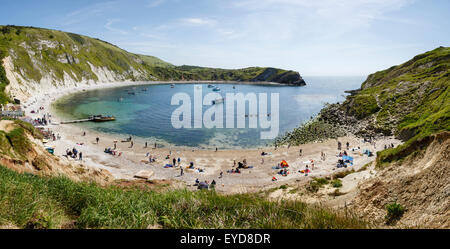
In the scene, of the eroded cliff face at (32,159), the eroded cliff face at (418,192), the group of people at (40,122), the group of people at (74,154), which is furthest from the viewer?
the group of people at (40,122)

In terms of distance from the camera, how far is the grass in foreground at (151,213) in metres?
5.94

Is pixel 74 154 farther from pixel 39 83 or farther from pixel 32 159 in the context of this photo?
pixel 39 83

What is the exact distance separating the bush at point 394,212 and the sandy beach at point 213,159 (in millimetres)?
18401

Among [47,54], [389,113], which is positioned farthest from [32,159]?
[47,54]

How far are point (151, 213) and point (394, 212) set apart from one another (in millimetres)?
10857

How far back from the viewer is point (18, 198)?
653cm

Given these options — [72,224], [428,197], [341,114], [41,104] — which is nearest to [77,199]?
A: [72,224]

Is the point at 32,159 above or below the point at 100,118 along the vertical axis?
below

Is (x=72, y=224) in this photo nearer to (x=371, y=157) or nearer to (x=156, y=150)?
(x=156, y=150)

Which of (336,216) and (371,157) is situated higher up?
(336,216)

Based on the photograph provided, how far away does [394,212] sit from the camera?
10562 millimetres

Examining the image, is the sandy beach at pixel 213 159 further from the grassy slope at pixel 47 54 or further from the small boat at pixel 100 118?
the grassy slope at pixel 47 54

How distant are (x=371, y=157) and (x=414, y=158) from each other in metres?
28.7

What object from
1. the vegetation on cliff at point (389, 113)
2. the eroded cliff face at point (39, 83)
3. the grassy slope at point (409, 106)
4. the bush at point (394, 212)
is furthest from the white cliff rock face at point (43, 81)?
the grassy slope at point (409, 106)
